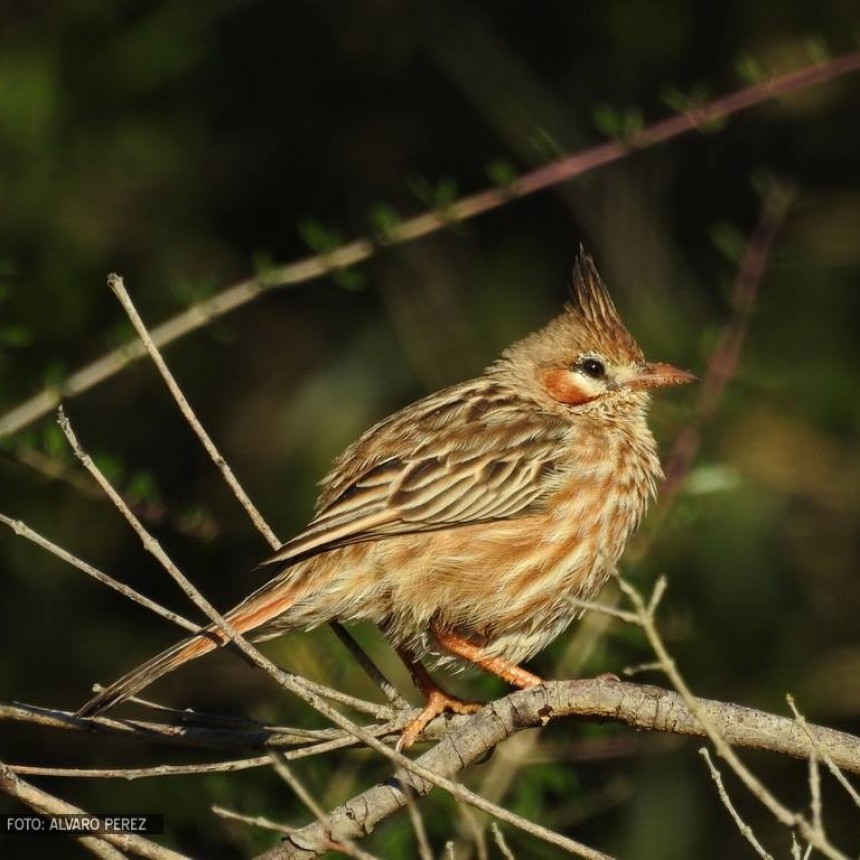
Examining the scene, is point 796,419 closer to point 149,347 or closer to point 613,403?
point 613,403

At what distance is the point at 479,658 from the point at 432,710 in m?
0.56

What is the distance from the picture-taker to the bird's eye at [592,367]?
7375 mm

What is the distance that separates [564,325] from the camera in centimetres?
752

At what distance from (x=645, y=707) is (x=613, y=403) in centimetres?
231

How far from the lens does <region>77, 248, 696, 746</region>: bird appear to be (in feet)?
20.9

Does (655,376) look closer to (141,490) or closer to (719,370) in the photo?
(719,370)

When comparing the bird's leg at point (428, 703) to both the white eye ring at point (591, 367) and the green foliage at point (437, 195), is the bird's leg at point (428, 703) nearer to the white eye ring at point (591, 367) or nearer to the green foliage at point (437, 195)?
the white eye ring at point (591, 367)

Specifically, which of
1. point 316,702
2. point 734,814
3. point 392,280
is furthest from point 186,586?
point 392,280

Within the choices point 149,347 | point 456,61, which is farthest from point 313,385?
point 149,347

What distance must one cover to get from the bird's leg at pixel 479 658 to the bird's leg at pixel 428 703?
14 centimetres

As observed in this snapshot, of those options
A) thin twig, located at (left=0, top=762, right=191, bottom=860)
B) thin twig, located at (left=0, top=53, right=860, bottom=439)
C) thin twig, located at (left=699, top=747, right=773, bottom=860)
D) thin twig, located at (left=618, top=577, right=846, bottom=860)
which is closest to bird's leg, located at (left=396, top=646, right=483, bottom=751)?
thin twig, located at (left=0, top=762, right=191, bottom=860)

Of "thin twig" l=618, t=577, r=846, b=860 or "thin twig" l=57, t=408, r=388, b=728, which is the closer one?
"thin twig" l=618, t=577, r=846, b=860

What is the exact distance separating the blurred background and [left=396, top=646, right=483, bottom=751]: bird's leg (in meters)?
2.14

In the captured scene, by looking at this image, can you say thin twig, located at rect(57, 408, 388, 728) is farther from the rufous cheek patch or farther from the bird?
the rufous cheek patch
